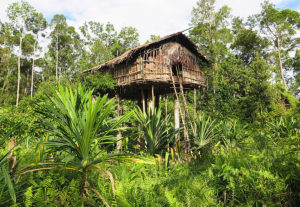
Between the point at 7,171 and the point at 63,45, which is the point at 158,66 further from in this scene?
the point at 63,45

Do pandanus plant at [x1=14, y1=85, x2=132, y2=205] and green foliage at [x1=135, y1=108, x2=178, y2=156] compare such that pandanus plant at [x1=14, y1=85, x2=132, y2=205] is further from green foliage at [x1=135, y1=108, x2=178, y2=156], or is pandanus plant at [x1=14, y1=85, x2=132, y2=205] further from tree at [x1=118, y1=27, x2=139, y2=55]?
tree at [x1=118, y1=27, x2=139, y2=55]

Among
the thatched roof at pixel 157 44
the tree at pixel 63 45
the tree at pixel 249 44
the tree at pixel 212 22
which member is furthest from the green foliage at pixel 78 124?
the tree at pixel 63 45

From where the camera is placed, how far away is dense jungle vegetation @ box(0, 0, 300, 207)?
2428 mm

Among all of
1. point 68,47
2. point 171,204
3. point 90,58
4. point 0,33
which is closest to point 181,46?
point 171,204

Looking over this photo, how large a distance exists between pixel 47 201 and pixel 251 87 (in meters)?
16.0

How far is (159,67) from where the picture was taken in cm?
1030

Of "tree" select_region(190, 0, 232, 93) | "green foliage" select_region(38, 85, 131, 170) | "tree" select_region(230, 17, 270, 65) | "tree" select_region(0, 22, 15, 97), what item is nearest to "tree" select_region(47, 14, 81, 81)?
"tree" select_region(0, 22, 15, 97)

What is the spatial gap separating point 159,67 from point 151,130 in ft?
15.8

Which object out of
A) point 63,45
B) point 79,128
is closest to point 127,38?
point 63,45

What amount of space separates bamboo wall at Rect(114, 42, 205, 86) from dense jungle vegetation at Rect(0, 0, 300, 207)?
1.05m

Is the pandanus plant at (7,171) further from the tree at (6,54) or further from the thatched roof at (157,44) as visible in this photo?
the tree at (6,54)

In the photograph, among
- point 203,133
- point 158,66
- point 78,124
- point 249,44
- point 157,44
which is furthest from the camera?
point 249,44

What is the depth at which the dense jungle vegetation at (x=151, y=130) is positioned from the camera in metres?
2.43

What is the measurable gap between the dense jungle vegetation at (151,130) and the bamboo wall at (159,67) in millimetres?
1051
